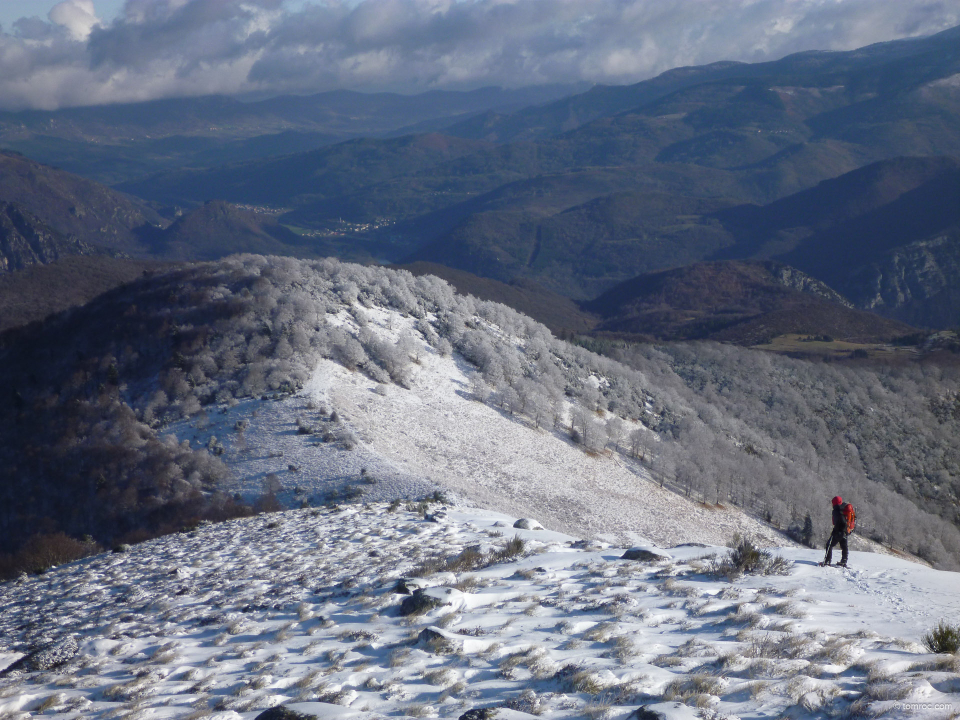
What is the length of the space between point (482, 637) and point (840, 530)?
27.1 ft

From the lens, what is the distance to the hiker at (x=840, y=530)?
45.6 ft

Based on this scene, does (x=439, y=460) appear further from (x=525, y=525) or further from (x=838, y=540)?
(x=838, y=540)

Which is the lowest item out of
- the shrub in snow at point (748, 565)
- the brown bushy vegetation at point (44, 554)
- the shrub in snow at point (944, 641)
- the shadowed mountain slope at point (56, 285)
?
the brown bushy vegetation at point (44, 554)

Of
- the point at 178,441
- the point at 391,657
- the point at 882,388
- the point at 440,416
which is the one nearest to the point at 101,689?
the point at 391,657

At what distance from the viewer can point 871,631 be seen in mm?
10008

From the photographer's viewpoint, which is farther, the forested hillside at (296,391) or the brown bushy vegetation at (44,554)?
the forested hillside at (296,391)

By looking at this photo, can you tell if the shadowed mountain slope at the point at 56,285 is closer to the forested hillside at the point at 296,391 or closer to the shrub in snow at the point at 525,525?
the forested hillside at the point at 296,391

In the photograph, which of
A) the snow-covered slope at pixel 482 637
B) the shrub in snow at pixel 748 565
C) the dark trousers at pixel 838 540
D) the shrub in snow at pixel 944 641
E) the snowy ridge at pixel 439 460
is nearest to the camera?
the snow-covered slope at pixel 482 637

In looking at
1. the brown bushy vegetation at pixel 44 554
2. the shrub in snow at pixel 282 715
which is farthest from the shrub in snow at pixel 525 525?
the brown bushy vegetation at pixel 44 554

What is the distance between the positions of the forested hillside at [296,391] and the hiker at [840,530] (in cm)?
2099

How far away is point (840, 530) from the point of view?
14.1 m

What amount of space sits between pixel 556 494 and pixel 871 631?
23.0 metres

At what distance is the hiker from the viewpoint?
45.6 feet

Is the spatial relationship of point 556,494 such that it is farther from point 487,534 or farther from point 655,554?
point 655,554
